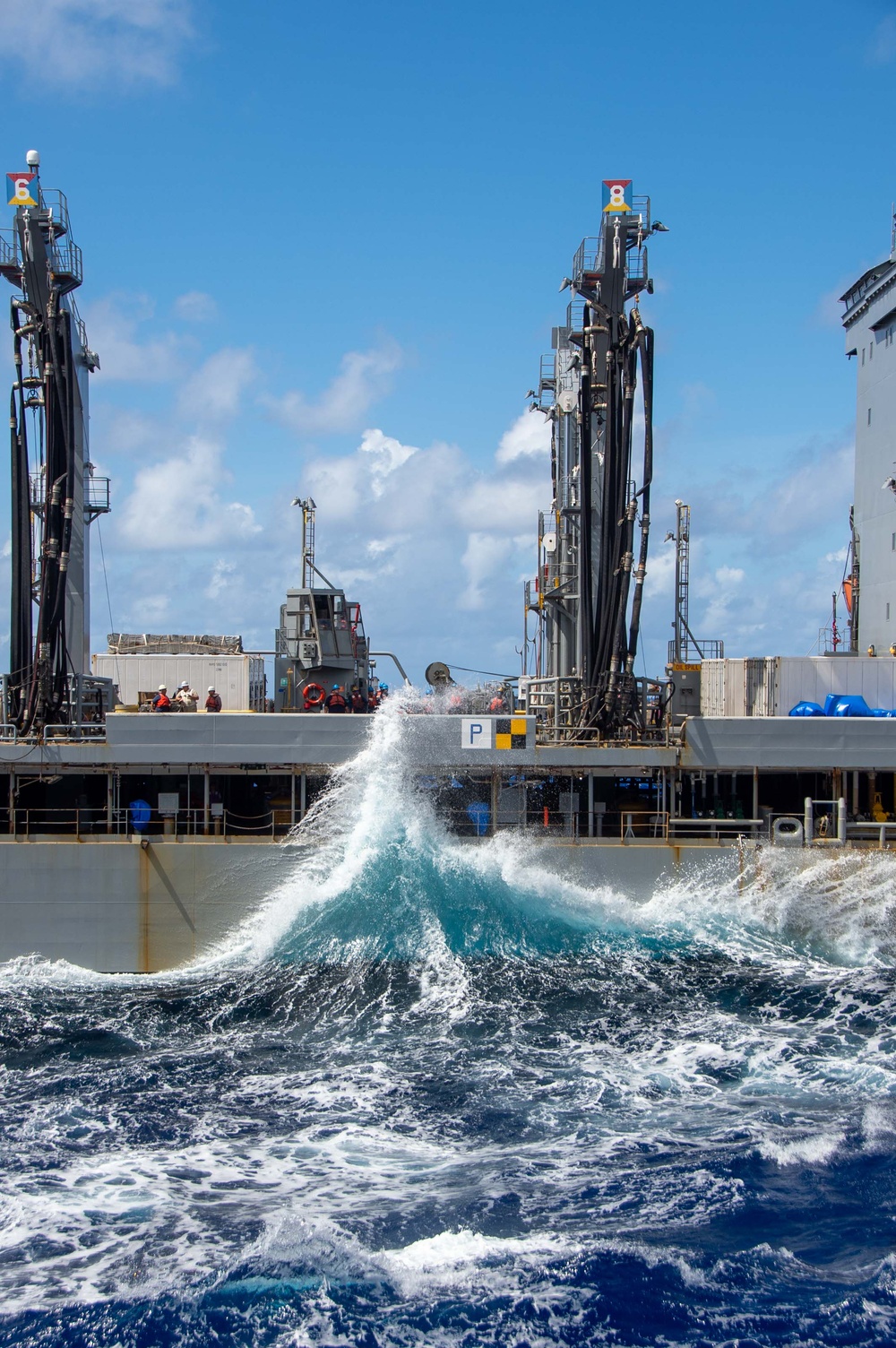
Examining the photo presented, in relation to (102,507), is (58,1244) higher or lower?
lower

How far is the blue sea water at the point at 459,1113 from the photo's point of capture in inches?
450

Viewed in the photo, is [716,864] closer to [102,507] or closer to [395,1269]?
[395,1269]

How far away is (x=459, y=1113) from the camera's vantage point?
16.4 meters

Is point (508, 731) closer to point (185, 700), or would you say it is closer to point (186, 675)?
point (185, 700)

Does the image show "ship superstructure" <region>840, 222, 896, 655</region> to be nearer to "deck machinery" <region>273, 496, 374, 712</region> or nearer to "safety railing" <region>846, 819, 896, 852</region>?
"safety railing" <region>846, 819, 896, 852</region>

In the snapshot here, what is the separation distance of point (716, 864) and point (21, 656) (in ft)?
64.6

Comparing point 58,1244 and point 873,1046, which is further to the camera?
point 873,1046

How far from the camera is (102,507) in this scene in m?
35.0

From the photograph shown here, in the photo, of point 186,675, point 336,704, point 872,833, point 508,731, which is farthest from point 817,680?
point 186,675

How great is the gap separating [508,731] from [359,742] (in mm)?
3766

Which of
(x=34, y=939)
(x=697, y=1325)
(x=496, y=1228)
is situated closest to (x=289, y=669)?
(x=34, y=939)

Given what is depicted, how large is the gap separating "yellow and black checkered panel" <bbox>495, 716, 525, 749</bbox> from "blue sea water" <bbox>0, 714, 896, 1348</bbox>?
2.66 m

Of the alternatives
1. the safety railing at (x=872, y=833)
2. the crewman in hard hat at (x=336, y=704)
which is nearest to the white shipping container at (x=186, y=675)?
the crewman in hard hat at (x=336, y=704)

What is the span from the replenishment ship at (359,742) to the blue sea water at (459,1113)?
41.1 inches
